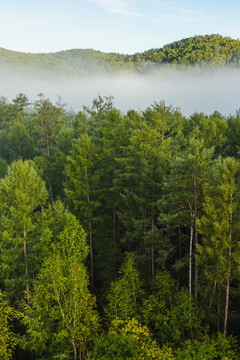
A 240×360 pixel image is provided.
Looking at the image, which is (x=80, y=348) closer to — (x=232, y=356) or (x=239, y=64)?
(x=232, y=356)

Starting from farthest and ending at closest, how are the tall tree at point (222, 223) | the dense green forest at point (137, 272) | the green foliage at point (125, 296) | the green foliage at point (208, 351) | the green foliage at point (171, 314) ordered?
the green foliage at point (125, 296) < the green foliage at point (171, 314) < the dense green forest at point (137, 272) < the tall tree at point (222, 223) < the green foliage at point (208, 351)

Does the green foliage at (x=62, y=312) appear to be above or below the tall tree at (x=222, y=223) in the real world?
below

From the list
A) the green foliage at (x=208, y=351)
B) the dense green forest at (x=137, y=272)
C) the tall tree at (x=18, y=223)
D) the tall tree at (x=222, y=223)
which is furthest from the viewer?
the tall tree at (x=18, y=223)

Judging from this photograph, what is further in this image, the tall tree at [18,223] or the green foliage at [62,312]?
the tall tree at [18,223]

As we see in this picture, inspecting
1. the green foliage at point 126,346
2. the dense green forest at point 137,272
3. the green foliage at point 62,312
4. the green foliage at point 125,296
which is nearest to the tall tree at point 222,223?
the dense green forest at point 137,272

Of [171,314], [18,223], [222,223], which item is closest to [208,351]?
[171,314]

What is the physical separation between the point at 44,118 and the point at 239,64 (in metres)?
141

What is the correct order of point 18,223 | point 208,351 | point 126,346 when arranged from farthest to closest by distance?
point 18,223 < point 126,346 < point 208,351

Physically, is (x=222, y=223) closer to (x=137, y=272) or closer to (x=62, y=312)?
(x=137, y=272)

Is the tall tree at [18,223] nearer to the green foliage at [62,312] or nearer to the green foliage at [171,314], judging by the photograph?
the green foliage at [62,312]

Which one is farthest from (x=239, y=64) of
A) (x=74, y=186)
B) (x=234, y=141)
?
(x=74, y=186)

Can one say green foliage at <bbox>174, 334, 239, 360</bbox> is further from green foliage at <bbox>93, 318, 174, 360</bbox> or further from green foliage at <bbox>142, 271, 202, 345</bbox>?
green foliage at <bbox>142, 271, 202, 345</bbox>

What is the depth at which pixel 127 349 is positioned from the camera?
1323 cm

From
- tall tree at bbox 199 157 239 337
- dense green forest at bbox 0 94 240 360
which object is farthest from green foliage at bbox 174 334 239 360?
tall tree at bbox 199 157 239 337
